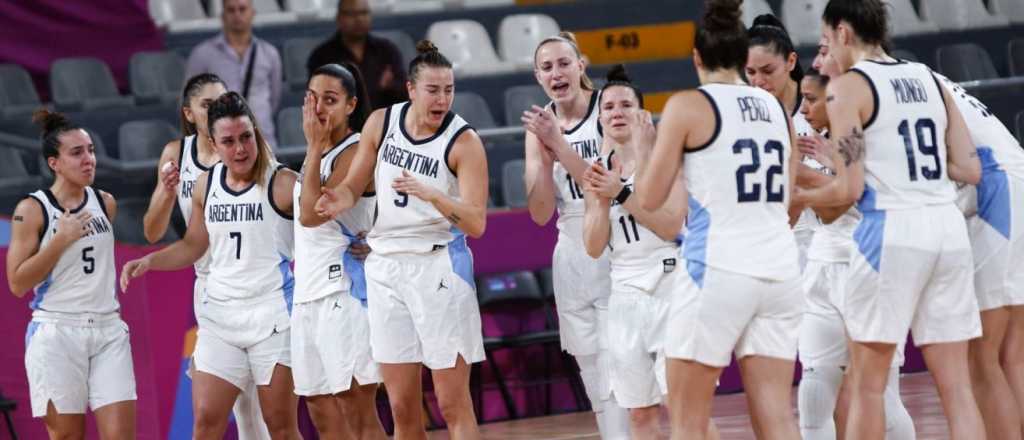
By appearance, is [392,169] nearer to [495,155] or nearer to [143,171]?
[143,171]

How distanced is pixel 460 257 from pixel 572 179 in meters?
0.71

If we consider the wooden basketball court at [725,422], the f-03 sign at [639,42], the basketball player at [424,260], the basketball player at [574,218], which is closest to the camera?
the basketball player at [424,260]

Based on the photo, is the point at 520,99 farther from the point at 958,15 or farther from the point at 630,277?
the point at 630,277

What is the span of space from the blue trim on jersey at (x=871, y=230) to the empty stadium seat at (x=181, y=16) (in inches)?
330

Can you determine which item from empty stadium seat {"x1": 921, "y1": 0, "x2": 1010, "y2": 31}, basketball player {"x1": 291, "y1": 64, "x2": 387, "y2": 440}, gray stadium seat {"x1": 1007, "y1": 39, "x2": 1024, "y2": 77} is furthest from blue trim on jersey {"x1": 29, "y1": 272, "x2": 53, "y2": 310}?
empty stadium seat {"x1": 921, "y1": 0, "x2": 1010, "y2": 31}

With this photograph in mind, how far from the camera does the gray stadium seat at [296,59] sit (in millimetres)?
12805

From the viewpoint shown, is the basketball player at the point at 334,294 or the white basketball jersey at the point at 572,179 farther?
the white basketball jersey at the point at 572,179

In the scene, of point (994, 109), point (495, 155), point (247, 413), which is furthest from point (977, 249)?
point (495, 155)

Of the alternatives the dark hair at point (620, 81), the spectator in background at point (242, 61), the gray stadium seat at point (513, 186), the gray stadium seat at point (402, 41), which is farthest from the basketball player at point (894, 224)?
the gray stadium seat at point (402, 41)

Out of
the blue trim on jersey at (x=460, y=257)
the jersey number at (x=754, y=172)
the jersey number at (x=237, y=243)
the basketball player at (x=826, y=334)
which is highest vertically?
the jersey number at (x=754, y=172)

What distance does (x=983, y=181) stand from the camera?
664cm

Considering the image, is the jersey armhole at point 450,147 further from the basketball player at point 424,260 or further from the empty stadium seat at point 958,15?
the empty stadium seat at point 958,15

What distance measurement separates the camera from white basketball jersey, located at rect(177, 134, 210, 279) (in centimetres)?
784

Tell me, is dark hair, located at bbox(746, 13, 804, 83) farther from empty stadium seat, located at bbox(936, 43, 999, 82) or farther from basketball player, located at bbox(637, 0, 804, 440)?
empty stadium seat, located at bbox(936, 43, 999, 82)
